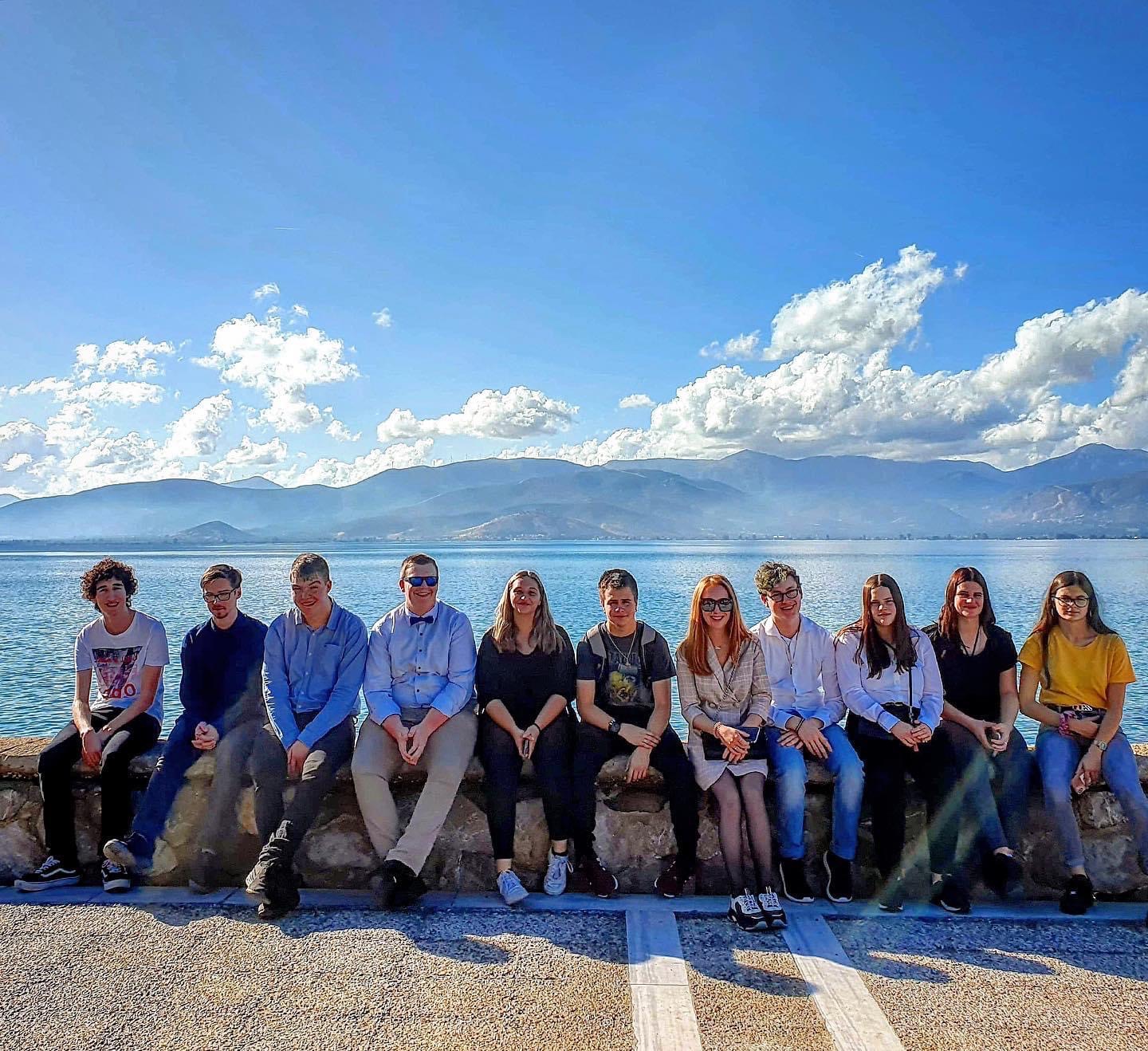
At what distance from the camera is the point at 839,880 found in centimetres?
428

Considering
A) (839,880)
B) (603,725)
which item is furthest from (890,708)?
(603,725)

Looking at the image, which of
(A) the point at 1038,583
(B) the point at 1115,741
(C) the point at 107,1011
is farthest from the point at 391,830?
(A) the point at 1038,583

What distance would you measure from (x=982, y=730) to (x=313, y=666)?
13.0 feet

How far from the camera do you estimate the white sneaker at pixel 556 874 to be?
4332 millimetres

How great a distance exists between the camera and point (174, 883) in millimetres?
4402

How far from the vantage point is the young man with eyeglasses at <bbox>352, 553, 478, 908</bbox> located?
4273 mm

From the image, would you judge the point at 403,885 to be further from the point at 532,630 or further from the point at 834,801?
the point at 834,801

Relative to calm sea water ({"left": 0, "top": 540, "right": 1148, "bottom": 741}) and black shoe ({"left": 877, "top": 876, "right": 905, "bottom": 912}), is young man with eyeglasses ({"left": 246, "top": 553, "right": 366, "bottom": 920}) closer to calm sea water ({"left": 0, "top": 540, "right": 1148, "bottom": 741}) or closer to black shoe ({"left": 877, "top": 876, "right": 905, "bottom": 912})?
black shoe ({"left": 877, "top": 876, "right": 905, "bottom": 912})

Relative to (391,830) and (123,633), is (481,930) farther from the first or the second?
(123,633)

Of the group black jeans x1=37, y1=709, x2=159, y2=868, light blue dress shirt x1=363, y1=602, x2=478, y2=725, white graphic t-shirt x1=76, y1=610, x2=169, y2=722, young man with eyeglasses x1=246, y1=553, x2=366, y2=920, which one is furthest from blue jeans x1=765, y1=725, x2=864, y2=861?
white graphic t-shirt x1=76, y1=610, x2=169, y2=722

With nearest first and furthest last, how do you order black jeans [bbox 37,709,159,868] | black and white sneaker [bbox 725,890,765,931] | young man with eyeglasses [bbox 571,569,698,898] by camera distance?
black and white sneaker [bbox 725,890,765,931] → young man with eyeglasses [bbox 571,569,698,898] → black jeans [bbox 37,709,159,868]

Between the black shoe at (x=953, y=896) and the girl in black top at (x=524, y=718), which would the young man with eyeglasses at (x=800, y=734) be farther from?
the girl in black top at (x=524, y=718)

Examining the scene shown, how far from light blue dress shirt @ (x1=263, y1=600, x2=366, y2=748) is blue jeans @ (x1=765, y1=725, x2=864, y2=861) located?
2531 millimetres

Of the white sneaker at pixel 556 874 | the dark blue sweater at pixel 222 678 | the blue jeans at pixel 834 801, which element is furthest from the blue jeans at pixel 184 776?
the blue jeans at pixel 834 801
